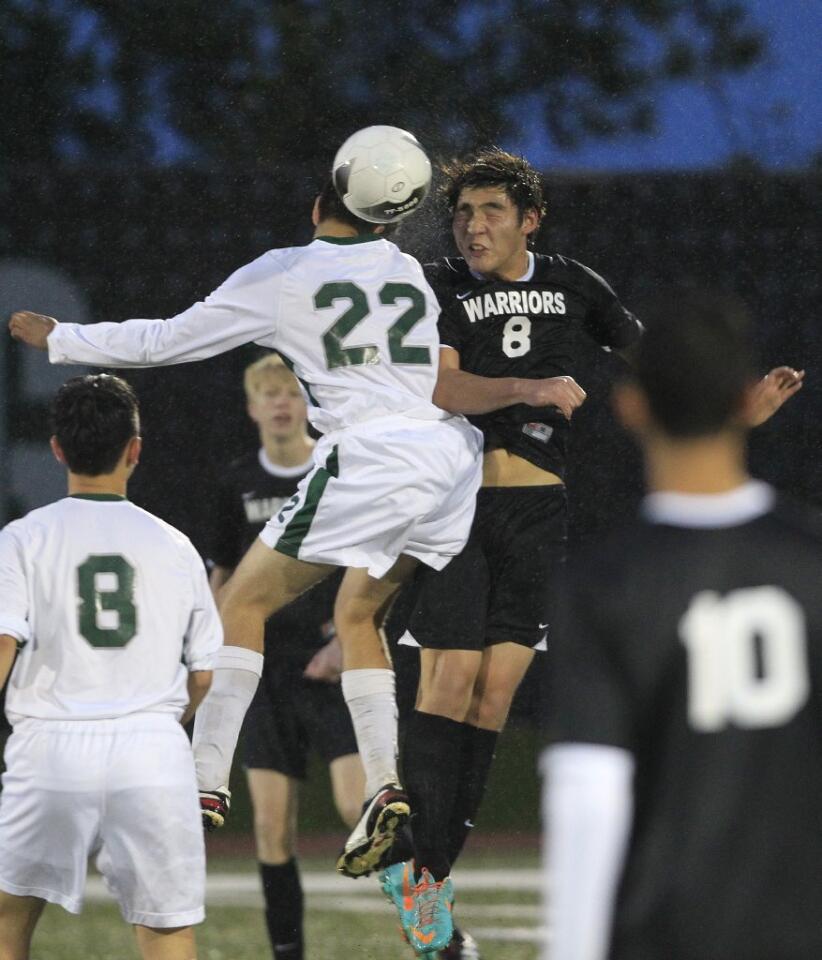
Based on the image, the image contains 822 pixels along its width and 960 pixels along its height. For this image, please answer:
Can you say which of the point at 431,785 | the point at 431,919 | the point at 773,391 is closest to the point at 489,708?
the point at 431,785

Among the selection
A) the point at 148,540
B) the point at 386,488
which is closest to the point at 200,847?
the point at 148,540

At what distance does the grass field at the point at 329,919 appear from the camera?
23.6 ft

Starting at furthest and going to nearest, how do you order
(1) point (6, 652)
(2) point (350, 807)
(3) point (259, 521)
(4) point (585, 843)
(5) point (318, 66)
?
(5) point (318, 66) → (3) point (259, 521) → (2) point (350, 807) → (1) point (6, 652) → (4) point (585, 843)

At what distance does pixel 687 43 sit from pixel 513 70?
2.57 ft

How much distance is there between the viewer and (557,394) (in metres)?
4.58

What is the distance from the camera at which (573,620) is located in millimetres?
2234

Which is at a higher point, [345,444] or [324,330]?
[324,330]

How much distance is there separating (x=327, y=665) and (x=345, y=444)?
1574mm

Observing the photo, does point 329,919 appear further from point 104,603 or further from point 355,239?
point 104,603

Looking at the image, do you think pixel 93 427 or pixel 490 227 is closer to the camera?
pixel 93 427

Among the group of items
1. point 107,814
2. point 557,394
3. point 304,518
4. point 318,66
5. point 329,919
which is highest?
point 318,66

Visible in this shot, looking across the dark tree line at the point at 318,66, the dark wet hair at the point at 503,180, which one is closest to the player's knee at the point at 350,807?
the dark wet hair at the point at 503,180

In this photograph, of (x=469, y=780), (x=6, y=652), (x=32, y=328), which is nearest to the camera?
(x=6, y=652)

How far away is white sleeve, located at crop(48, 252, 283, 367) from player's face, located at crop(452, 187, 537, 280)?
73 cm
